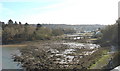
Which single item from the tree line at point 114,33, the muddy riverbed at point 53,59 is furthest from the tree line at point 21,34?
the tree line at point 114,33

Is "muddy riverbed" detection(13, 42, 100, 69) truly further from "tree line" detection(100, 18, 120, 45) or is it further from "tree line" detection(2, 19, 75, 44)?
"tree line" detection(2, 19, 75, 44)

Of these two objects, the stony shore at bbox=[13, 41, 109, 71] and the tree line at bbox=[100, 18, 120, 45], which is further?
the tree line at bbox=[100, 18, 120, 45]

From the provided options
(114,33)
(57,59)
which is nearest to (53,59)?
(57,59)

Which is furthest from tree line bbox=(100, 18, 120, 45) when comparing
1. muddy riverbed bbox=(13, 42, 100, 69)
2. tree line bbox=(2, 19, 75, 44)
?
tree line bbox=(2, 19, 75, 44)

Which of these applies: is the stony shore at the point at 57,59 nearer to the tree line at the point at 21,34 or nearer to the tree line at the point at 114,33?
the tree line at the point at 114,33

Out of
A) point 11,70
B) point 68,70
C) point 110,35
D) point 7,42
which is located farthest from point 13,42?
point 68,70

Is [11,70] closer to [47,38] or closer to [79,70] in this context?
[79,70]

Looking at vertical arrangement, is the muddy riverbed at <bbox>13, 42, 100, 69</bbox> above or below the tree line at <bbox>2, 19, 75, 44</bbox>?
below

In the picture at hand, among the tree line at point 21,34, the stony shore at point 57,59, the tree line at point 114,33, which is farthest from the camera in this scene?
the tree line at point 21,34

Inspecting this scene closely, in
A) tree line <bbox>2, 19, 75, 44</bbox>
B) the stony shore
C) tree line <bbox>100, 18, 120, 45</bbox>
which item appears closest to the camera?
the stony shore

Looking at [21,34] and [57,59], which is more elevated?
[21,34]

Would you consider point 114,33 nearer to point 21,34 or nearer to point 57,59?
point 57,59
